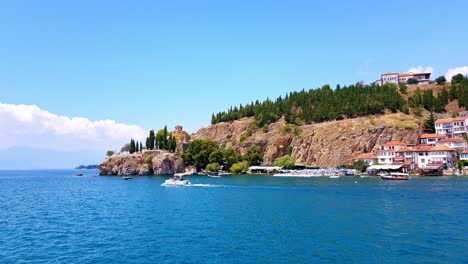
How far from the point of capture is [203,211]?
157 feet

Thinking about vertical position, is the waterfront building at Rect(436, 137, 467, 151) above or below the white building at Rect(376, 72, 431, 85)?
below

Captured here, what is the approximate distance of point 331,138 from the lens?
458ft

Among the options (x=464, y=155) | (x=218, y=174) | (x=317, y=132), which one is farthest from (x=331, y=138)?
(x=218, y=174)

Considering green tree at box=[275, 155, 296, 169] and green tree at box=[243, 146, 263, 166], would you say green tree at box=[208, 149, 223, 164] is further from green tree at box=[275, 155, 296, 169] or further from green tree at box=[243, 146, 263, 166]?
green tree at box=[275, 155, 296, 169]

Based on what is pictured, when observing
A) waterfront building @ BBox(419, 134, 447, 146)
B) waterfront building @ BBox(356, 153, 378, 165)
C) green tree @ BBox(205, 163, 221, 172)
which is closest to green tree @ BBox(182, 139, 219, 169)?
green tree @ BBox(205, 163, 221, 172)

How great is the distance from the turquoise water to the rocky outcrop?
288ft

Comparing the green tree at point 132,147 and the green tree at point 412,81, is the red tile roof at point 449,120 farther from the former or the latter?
the green tree at point 132,147

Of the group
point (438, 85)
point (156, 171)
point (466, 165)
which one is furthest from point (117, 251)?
point (438, 85)

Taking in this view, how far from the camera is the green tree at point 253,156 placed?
5886 inches

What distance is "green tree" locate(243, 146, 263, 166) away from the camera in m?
150

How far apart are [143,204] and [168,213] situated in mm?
11245

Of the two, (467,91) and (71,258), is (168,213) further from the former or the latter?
(467,91)

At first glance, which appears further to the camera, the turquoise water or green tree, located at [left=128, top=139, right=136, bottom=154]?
green tree, located at [left=128, top=139, right=136, bottom=154]

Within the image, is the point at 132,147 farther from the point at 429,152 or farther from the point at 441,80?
the point at 441,80
